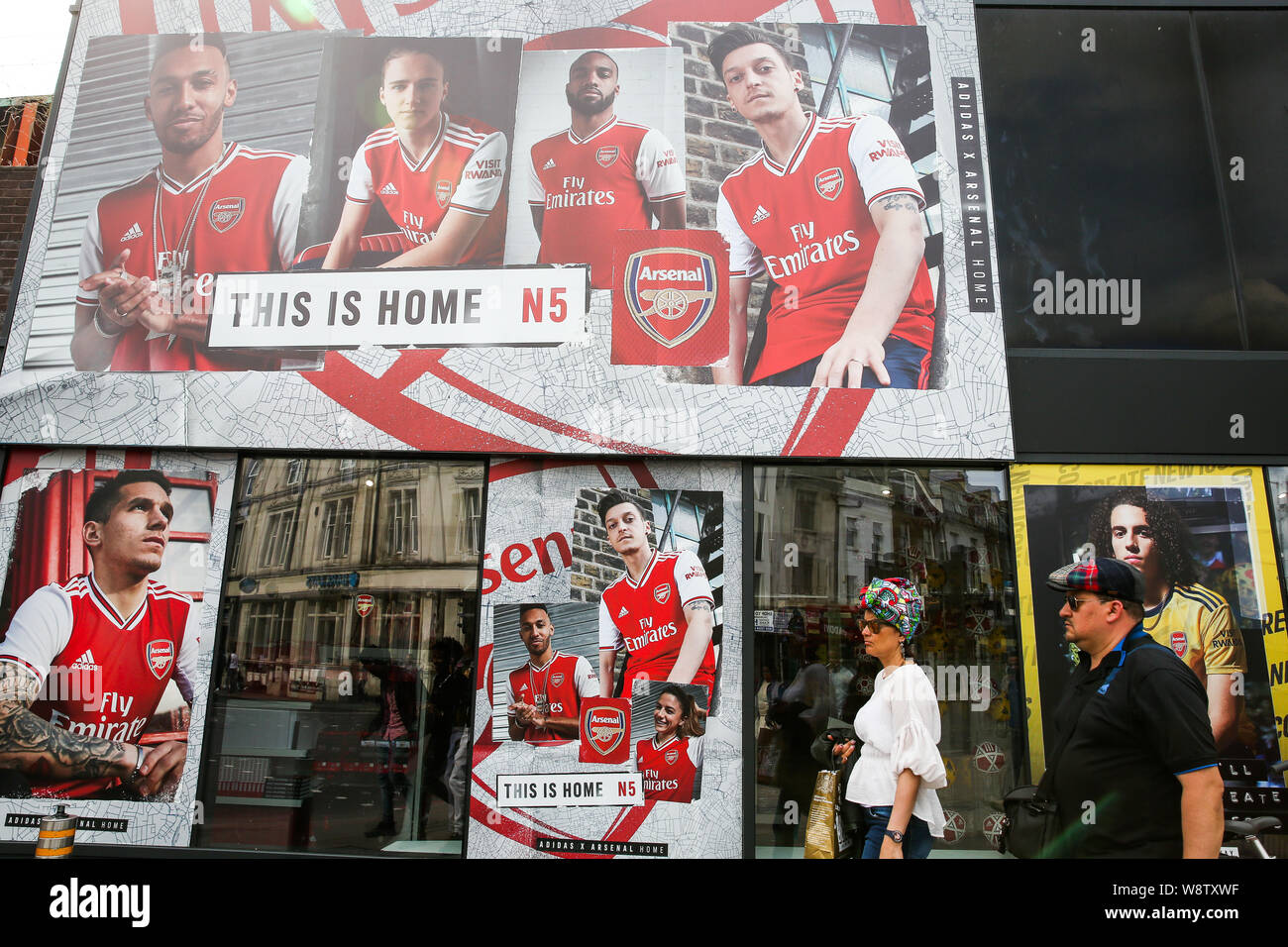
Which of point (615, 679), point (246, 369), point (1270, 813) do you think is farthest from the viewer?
point (246, 369)

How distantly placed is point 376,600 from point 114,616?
1885mm

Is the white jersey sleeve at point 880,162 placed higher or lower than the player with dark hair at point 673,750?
higher

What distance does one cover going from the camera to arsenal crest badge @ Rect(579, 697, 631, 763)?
5.94 metres

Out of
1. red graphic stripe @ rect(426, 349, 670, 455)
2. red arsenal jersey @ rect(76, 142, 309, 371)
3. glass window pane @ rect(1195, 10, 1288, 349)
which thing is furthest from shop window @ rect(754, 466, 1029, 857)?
red arsenal jersey @ rect(76, 142, 309, 371)

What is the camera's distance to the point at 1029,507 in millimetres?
6199

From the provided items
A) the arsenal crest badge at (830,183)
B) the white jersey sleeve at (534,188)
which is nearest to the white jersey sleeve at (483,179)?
the white jersey sleeve at (534,188)

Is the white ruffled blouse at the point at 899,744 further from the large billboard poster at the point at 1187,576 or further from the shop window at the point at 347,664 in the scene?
the shop window at the point at 347,664

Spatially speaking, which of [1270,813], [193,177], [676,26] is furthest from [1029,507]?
[193,177]

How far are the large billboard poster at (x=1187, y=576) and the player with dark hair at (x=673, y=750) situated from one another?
2.27 metres

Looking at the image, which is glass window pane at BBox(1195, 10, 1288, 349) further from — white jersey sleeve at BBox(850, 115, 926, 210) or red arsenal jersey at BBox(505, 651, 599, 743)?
red arsenal jersey at BBox(505, 651, 599, 743)

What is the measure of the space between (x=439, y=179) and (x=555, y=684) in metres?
4.08

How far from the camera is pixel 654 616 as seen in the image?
6121 mm

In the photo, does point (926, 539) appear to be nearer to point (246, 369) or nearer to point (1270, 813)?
point (1270, 813)

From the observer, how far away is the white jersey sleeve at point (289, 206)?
270 inches
